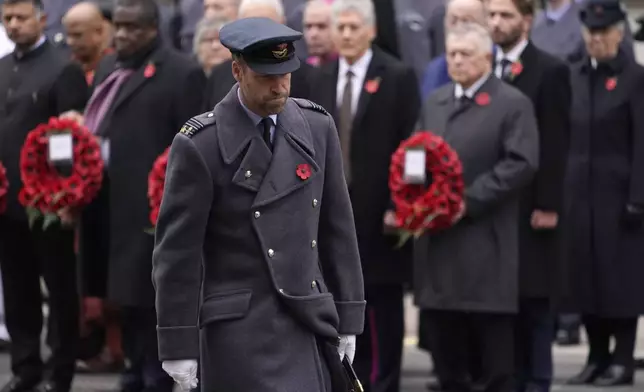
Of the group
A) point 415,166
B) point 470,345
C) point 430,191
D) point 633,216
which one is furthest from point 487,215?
point 633,216

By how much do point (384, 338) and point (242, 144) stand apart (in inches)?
159

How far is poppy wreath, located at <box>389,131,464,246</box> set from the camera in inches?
368

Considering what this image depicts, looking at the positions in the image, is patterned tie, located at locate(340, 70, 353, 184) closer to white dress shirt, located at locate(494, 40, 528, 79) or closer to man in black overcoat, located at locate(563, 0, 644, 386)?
white dress shirt, located at locate(494, 40, 528, 79)

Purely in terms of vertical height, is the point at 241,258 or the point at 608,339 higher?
the point at 241,258

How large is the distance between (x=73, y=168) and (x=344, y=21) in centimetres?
168

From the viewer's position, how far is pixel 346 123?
9.96m

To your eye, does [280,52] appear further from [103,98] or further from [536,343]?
[536,343]

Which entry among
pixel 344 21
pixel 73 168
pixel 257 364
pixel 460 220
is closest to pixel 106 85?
pixel 73 168

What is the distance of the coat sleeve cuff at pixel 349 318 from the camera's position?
6301 mm

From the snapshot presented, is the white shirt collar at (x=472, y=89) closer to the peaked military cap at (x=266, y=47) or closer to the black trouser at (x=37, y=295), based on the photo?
the black trouser at (x=37, y=295)

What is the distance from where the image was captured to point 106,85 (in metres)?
10.0

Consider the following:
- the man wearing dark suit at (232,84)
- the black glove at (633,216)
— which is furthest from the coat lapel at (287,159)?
the black glove at (633,216)

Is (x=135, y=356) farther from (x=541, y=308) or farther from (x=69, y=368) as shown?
(x=541, y=308)

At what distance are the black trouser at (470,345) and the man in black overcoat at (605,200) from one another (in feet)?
4.19
